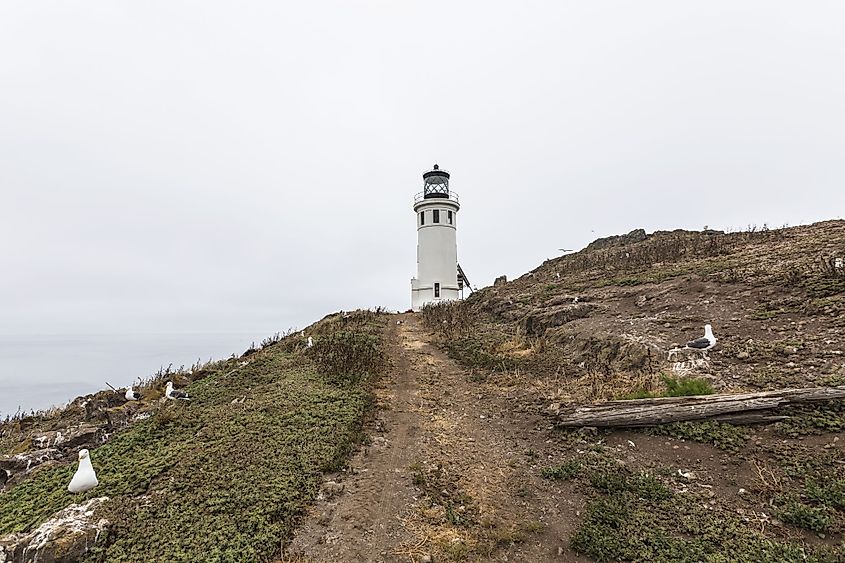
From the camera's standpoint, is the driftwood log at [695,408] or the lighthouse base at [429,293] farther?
the lighthouse base at [429,293]

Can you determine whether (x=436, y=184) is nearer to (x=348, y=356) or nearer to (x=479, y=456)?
(x=348, y=356)

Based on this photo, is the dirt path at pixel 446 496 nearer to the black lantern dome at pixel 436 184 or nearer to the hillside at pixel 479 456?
the hillside at pixel 479 456

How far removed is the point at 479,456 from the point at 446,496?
1.61 m

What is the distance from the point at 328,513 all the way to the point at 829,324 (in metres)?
11.9

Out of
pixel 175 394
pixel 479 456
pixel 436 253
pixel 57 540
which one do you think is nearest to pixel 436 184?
pixel 436 253

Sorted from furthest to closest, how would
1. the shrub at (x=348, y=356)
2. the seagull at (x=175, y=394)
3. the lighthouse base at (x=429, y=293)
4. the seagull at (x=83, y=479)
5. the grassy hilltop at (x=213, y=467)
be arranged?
the lighthouse base at (x=429, y=293) → the shrub at (x=348, y=356) → the seagull at (x=175, y=394) → the seagull at (x=83, y=479) → the grassy hilltop at (x=213, y=467)

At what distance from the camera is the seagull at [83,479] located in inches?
284

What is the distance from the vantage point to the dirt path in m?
5.69

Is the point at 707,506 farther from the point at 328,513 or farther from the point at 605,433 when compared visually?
the point at 328,513

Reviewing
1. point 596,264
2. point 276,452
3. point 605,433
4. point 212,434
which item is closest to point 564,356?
point 605,433

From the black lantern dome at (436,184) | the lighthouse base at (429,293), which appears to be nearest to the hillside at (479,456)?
the lighthouse base at (429,293)

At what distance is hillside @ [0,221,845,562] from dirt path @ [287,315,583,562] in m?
0.04

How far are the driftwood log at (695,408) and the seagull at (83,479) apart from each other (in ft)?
28.1

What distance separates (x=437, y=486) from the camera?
7.16m
